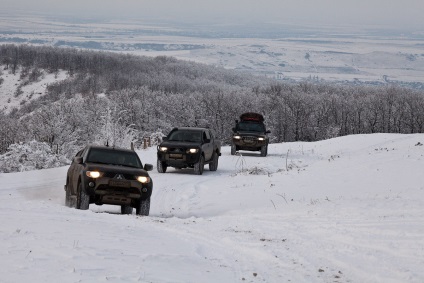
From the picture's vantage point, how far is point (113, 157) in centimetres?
1522

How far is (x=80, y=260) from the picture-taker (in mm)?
7418

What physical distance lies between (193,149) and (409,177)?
8.83m

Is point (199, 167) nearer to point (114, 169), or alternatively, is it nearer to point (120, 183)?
point (114, 169)

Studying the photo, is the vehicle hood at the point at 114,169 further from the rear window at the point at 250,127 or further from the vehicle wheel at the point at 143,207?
the rear window at the point at 250,127

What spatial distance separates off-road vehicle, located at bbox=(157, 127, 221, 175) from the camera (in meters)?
24.2

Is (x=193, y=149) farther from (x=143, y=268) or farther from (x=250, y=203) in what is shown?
(x=143, y=268)

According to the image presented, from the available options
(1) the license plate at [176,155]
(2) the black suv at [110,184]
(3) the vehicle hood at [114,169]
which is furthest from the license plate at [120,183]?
(1) the license plate at [176,155]

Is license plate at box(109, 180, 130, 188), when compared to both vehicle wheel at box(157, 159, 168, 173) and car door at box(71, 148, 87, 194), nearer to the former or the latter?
car door at box(71, 148, 87, 194)

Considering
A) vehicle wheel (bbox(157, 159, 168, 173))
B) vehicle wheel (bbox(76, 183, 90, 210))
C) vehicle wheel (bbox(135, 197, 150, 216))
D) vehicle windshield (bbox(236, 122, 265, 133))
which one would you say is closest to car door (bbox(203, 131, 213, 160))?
vehicle wheel (bbox(157, 159, 168, 173))

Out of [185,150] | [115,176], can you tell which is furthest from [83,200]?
[185,150]

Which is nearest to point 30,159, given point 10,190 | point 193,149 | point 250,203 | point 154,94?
point 193,149

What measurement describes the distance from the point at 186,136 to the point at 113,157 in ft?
32.9

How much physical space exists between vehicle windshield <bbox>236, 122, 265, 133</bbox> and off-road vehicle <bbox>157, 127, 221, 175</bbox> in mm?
9921

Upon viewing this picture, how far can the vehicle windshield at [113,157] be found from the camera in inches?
591
